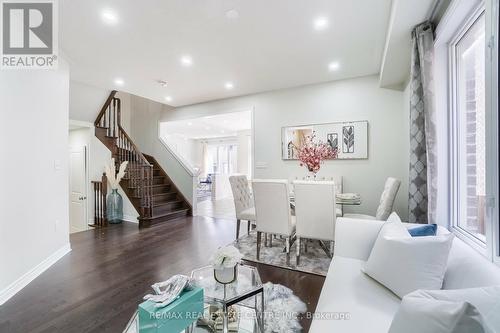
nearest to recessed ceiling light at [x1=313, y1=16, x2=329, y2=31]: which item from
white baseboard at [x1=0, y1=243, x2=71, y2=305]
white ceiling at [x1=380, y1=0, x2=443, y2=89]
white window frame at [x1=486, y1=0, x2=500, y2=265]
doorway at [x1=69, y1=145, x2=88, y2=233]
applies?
white ceiling at [x1=380, y1=0, x2=443, y2=89]

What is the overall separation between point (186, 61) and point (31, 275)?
317 centimetres

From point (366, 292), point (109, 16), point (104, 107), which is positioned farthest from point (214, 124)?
point (366, 292)

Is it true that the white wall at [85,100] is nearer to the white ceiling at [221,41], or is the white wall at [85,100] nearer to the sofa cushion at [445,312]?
the white ceiling at [221,41]

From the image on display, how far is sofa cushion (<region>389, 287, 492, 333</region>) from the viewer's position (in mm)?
505

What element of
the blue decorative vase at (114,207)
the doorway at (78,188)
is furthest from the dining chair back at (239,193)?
the doorway at (78,188)

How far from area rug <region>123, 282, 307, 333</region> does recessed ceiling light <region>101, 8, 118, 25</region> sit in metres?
3.00

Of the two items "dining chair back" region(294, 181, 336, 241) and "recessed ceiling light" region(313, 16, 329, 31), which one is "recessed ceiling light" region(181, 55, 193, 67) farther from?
"dining chair back" region(294, 181, 336, 241)

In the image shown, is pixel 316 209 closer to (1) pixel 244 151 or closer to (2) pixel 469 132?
(2) pixel 469 132

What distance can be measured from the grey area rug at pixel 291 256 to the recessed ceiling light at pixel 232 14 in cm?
278

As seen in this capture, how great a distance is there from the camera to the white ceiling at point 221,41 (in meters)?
2.23

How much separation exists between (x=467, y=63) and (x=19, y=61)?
13.8 feet

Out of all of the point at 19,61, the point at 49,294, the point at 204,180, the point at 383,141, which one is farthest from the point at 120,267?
the point at 204,180

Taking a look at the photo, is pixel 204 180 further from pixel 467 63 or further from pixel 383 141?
pixel 467 63

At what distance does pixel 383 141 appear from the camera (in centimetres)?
383
